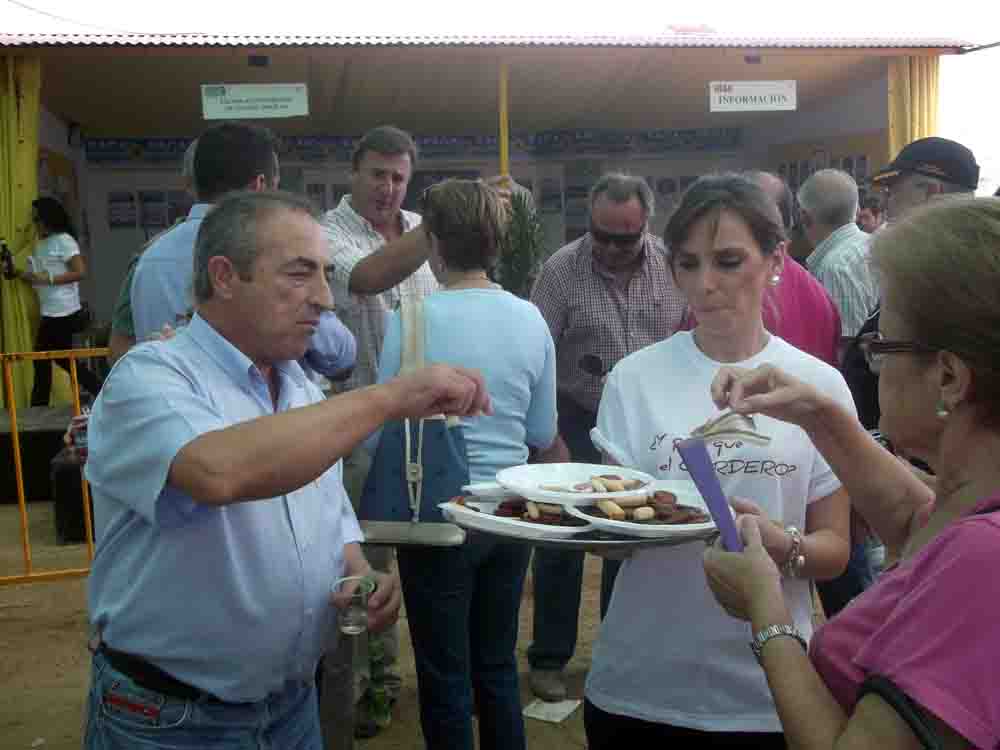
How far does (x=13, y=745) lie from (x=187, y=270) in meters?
2.27

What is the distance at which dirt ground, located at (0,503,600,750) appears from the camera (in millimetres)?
3975

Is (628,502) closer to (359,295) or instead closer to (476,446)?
(476,446)

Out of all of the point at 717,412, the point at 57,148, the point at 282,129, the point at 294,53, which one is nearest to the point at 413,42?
the point at 294,53

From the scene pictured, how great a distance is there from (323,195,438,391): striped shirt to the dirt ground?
1535 millimetres

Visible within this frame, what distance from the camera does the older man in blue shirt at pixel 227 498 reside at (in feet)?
5.36

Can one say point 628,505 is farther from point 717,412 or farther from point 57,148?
point 57,148

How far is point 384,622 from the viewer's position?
2135 mm

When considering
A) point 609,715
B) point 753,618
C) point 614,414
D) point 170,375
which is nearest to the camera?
point 753,618

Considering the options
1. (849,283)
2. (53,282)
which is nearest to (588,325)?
(849,283)

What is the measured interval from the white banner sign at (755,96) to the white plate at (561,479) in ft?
18.7

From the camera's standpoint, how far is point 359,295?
12.6 ft

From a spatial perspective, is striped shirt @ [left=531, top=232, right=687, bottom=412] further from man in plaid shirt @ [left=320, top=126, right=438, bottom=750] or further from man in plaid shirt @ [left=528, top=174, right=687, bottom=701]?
man in plaid shirt @ [left=320, top=126, right=438, bottom=750]

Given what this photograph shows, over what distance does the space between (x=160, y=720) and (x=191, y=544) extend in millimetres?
345

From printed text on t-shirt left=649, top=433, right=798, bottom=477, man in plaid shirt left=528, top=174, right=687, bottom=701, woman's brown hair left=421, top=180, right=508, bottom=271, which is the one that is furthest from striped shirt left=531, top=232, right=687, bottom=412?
printed text on t-shirt left=649, top=433, right=798, bottom=477
